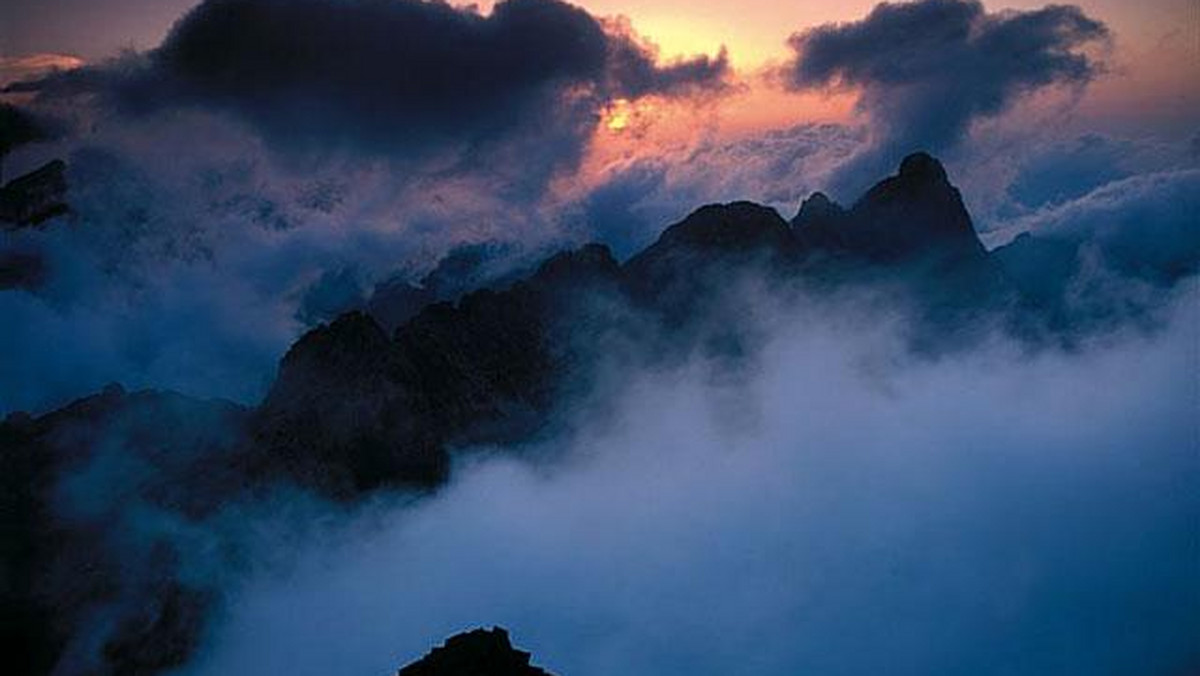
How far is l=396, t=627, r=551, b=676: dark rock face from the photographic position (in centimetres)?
3147

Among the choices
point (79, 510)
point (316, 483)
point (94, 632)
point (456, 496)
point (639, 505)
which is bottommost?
point (94, 632)

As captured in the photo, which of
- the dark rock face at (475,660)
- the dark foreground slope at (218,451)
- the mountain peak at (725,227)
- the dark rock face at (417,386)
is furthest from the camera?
the mountain peak at (725,227)

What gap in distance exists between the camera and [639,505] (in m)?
192

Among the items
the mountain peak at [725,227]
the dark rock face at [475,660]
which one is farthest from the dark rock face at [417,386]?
the dark rock face at [475,660]

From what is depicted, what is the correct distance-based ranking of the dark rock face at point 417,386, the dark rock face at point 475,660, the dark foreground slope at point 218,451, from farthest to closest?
the dark rock face at point 417,386 → the dark foreground slope at point 218,451 → the dark rock face at point 475,660

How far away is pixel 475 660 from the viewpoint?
3203 cm

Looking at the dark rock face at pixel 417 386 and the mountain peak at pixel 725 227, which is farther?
the mountain peak at pixel 725 227

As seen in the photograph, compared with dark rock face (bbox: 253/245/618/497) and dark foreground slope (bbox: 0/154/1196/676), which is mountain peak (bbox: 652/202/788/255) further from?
dark rock face (bbox: 253/245/618/497)

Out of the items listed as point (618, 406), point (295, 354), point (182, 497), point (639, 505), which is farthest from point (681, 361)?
point (182, 497)

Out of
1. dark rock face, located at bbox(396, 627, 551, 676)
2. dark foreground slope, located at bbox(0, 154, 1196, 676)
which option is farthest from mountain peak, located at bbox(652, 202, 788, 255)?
dark rock face, located at bbox(396, 627, 551, 676)

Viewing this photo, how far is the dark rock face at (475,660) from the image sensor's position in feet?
103

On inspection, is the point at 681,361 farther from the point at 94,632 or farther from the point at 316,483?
the point at 94,632

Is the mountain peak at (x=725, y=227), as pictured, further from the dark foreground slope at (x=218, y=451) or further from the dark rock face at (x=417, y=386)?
the dark rock face at (x=417, y=386)

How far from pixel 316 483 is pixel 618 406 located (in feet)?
298
